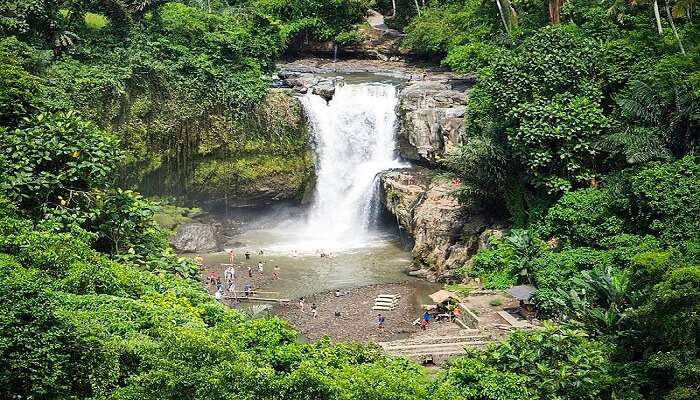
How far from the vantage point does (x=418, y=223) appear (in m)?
29.8

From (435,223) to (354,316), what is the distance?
645 cm

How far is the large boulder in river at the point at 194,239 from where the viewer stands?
102 ft

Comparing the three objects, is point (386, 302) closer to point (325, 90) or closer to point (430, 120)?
point (430, 120)

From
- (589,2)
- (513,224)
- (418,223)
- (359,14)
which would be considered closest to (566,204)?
(513,224)

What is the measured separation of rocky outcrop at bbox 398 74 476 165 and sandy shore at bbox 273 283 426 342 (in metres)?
7.75

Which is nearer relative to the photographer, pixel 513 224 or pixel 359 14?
pixel 513 224

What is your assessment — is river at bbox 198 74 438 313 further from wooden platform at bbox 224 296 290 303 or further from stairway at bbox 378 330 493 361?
stairway at bbox 378 330 493 361

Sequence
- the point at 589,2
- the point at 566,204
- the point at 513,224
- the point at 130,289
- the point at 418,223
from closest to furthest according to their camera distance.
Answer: the point at 130,289
the point at 566,204
the point at 513,224
the point at 418,223
the point at 589,2

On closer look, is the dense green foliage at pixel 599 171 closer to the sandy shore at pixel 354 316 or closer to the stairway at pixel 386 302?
the stairway at pixel 386 302

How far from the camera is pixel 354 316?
24.6 m

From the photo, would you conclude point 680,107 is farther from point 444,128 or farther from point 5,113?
point 5,113

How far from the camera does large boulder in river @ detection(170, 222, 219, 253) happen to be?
3109 centimetres

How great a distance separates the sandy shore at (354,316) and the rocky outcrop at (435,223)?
2.01 meters

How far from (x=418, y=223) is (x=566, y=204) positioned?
23.9 feet
